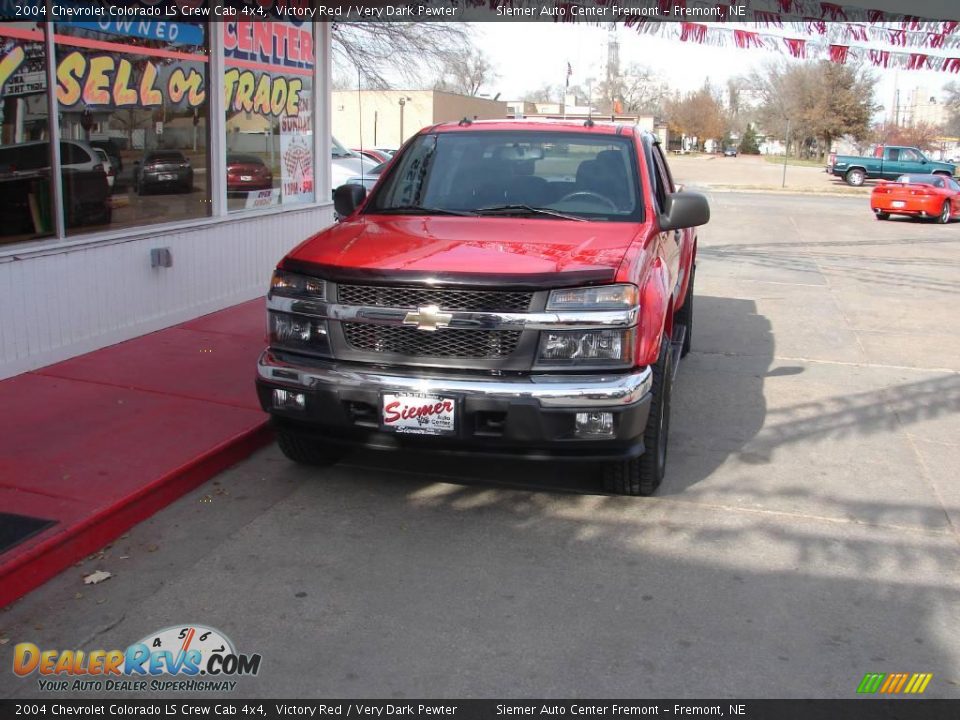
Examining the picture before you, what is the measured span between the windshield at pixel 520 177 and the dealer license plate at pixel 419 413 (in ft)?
5.16

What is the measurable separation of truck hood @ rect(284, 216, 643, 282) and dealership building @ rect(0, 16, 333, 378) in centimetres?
271

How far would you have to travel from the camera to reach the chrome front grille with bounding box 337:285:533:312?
14.5 ft

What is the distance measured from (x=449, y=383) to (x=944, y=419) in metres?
4.29

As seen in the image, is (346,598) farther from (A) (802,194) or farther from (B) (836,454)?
(A) (802,194)

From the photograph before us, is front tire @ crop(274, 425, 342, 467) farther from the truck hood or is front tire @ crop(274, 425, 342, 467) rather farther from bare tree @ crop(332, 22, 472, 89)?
bare tree @ crop(332, 22, 472, 89)

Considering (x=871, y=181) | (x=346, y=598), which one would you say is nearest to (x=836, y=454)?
(x=346, y=598)

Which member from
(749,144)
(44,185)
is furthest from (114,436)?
(749,144)

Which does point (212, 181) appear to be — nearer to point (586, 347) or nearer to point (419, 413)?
point (419, 413)

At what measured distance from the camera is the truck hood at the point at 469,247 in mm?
4508

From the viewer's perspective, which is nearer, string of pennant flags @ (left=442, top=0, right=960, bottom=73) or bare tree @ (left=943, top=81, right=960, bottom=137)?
string of pennant flags @ (left=442, top=0, right=960, bottom=73)

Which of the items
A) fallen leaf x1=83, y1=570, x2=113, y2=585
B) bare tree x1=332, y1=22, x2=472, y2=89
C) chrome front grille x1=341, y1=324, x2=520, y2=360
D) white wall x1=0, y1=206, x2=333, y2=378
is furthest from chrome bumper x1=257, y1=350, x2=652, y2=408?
bare tree x1=332, y1=22, x2=472, y2=89

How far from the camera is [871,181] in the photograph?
141ft
